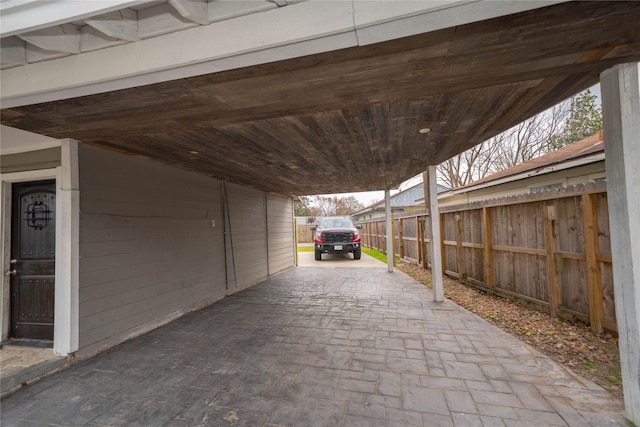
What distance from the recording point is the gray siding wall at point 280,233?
8173mm

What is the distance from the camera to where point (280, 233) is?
8984 mm

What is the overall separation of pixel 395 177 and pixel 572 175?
3.88m

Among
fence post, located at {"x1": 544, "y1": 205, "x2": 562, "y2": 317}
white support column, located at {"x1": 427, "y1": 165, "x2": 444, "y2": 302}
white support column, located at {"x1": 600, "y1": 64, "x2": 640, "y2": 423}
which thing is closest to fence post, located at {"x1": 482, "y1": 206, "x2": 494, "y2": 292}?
white support column, located at {"x1": 427, "y1": 165, "x2": 444, "y2": 302}

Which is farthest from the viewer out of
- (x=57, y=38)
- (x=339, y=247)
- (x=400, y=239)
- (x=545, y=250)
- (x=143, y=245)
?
(x=339, y=247)

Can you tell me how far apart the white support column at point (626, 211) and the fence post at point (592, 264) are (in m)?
1.35

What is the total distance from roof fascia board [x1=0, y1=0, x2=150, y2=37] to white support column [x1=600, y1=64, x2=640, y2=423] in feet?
9.82

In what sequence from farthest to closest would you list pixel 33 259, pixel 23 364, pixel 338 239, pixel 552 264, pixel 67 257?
pixel 338 239 → pixel 552 264 → pixel 33 259 → pixel 67 257 → pixel 23 364

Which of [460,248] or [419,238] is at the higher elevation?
[419,238]

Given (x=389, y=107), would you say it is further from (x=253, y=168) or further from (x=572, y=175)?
(x=572, y=175)

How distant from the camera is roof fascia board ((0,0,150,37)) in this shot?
1.29m

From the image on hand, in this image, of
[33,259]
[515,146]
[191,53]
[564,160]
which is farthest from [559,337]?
[515,146]

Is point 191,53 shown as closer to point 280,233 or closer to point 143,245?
point 143,245

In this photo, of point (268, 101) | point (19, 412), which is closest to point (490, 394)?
point (268, 101)

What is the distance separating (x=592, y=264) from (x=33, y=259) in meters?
6.45
